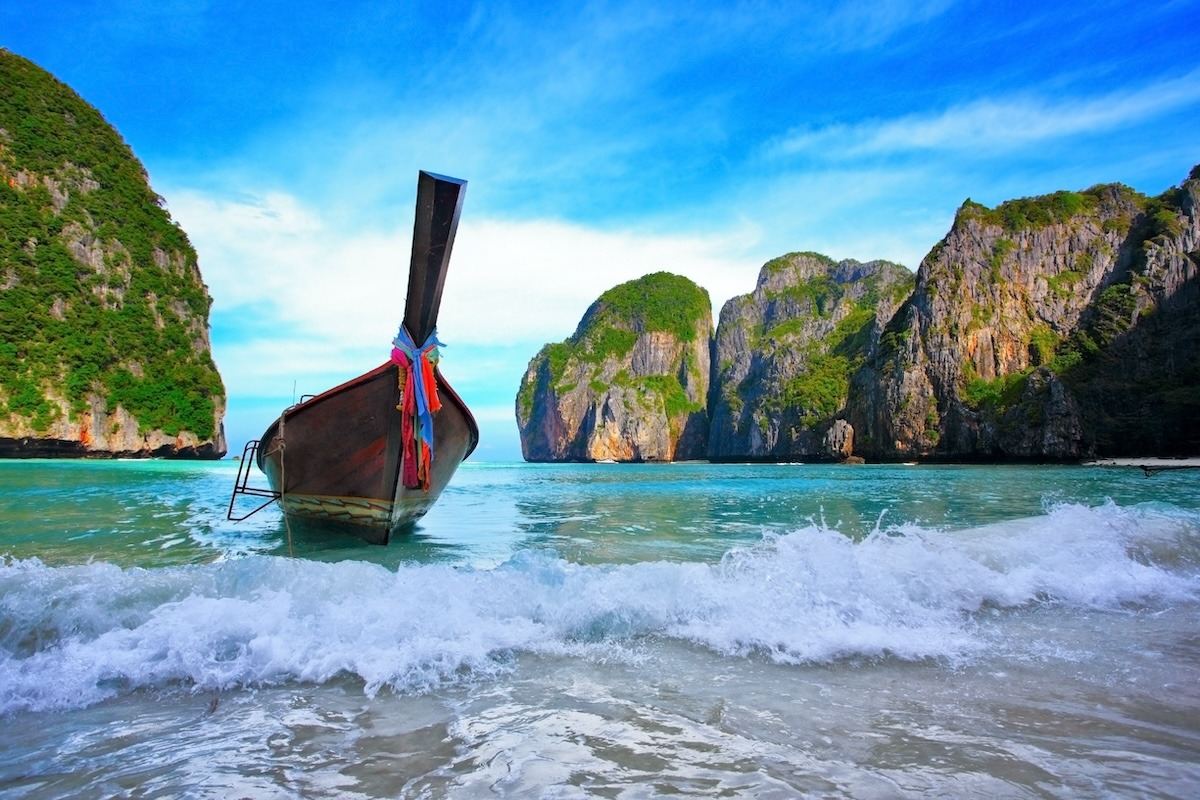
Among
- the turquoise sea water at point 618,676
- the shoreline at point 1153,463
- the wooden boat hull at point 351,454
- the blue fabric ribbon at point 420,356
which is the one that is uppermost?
the blue fabric ribbon at point 420,356

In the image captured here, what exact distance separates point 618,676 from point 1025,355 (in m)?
84.0

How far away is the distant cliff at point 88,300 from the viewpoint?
5125 centimetres

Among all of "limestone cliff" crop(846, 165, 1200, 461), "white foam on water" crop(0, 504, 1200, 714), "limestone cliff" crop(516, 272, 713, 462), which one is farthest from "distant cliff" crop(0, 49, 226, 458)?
"limestone cliff" crop(846, 165, 1200, 461)

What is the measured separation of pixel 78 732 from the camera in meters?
2.98

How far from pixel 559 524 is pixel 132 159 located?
85823mm

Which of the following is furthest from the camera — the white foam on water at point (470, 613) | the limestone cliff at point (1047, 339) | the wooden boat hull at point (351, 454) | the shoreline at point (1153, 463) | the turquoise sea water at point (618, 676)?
the limestone cliff at point (1047, 339)

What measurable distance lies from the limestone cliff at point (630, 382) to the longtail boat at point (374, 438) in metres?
109

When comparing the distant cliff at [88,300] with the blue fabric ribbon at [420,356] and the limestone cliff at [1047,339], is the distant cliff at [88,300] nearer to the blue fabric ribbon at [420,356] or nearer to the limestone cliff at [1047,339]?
the blue fabric ribbon at [420,356]

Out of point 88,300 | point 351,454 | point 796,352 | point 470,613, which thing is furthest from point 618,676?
point 796,352

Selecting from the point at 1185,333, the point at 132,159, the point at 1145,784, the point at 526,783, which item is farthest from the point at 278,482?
the point at 132,159

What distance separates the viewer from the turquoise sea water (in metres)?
2.51

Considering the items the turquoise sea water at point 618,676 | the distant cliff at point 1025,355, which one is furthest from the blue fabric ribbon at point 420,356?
the distant cliff at point 1025,355

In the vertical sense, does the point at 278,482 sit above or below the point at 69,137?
below

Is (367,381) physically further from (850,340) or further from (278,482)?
(850,340)
